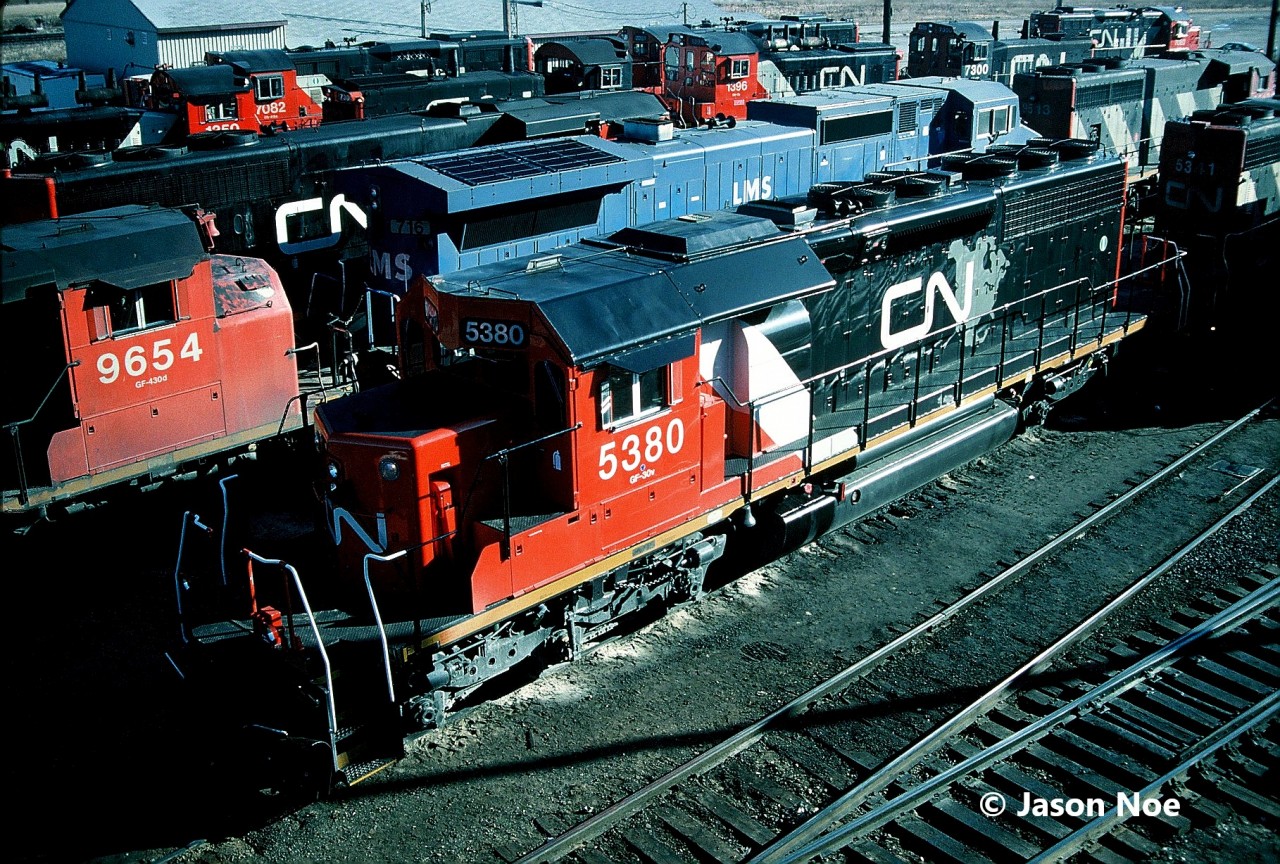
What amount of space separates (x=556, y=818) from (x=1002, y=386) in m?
8.03

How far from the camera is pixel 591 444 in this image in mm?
9445

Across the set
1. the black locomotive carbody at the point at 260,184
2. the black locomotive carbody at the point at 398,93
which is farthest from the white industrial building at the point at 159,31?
the black locomotive carbody at the point at 260,184

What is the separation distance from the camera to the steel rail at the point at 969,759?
26.9ft

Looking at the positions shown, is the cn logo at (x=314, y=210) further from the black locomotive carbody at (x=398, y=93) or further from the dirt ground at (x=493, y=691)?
the black locomotive carbody at (x=398, y=93)

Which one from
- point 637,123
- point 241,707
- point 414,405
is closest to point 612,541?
point 414,405

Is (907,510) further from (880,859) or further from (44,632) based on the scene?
(44,632)

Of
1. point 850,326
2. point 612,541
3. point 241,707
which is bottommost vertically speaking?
point 241,707

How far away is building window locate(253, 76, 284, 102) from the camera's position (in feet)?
86.3

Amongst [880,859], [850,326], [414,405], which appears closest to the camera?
[880,859]

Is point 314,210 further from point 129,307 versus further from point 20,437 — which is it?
point 20,437

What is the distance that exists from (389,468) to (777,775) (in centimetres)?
369

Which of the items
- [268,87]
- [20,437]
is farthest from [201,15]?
[20,437]

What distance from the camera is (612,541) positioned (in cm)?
991

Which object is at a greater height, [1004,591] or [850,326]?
[850,326]
